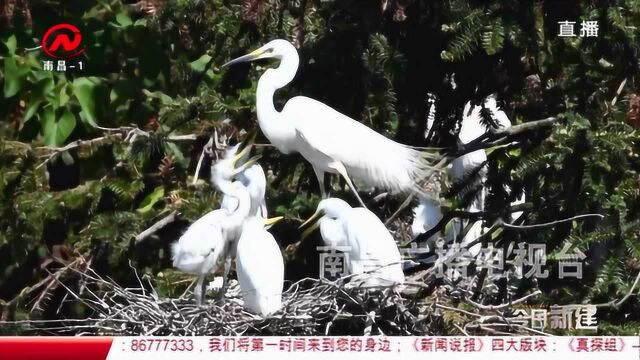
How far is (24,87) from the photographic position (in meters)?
3.76

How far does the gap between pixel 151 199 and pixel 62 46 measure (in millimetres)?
428

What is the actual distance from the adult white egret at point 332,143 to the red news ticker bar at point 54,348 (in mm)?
590

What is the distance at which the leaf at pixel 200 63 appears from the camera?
144 inches

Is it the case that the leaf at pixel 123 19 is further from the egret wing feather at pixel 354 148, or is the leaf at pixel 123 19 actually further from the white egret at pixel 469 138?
the white egret at pixel 469 138

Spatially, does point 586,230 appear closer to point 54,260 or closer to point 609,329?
point 609,329

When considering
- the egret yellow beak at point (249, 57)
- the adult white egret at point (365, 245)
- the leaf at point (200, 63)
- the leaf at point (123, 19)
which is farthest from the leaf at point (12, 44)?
the adult white egret at point (365, 245)

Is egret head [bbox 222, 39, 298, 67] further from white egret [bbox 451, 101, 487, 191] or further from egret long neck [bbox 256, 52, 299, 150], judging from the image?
white egret [bbox 451, 101, 487, 191]

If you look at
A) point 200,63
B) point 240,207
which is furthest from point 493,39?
point 200,63

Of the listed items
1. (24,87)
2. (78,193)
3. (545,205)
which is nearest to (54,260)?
(78,193)

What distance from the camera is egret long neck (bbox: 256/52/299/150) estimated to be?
331 centimetres

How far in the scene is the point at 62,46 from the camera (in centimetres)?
351

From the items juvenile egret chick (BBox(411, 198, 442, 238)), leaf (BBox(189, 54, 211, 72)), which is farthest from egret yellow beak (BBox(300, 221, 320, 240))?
leaf (BBox(189, 54, 211, 72))

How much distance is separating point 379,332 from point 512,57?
74cm

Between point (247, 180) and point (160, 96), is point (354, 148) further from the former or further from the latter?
point (160, 96)
